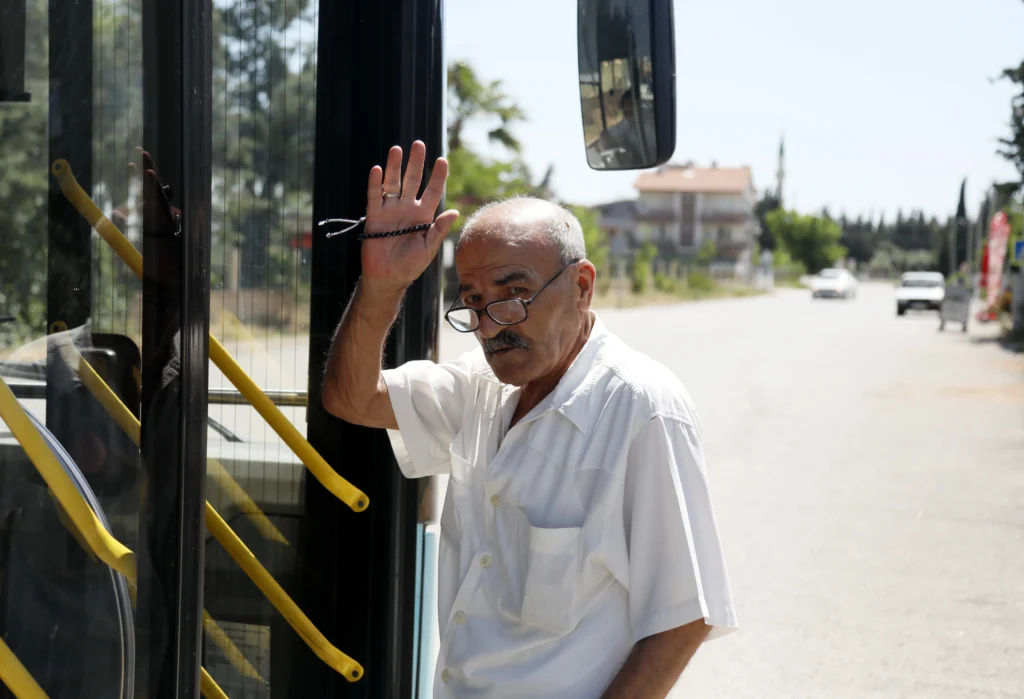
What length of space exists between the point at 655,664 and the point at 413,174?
93 centimetres

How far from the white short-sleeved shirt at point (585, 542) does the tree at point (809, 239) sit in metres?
107

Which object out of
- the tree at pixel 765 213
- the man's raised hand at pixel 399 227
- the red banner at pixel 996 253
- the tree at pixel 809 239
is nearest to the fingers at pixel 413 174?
the man's raised hand at pixel 399 227

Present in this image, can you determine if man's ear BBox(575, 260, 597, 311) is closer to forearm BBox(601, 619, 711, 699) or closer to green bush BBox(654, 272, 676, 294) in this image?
forearm BBox(601, 619, 711, 699)

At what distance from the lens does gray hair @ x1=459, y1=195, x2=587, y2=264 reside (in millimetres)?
1989

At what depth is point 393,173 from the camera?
206cm

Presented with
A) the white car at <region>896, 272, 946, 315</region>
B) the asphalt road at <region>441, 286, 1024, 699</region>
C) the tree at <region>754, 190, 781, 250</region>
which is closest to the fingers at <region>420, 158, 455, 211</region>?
the asphalt road at <region>441, 286, 1024, 699</region>

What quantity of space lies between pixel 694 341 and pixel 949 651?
20514 mm

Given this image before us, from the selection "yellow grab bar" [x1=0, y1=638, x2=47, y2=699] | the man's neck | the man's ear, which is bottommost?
"yellow grab bar" [x1=0, y1=638, x2=47, y2=699]

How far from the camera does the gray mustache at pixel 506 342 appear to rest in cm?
199

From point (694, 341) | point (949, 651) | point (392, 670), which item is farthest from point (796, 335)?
point (392, 670)

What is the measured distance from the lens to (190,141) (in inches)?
63.6

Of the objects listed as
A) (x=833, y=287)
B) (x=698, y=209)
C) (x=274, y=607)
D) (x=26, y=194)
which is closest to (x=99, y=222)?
(x=26, y=194)

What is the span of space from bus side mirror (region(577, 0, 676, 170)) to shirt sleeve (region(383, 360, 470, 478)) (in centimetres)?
57

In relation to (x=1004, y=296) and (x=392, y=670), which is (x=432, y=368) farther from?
(x=1004, y=296)
